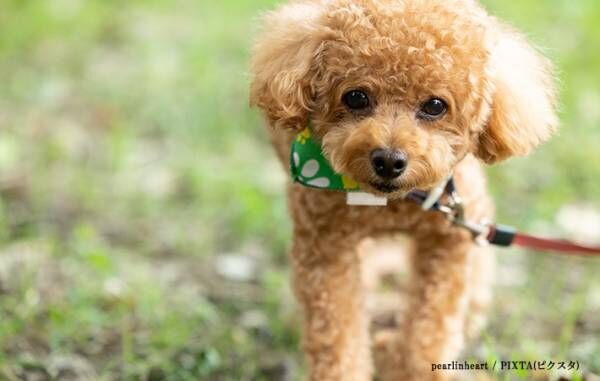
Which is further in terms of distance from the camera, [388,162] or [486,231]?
[486,231]

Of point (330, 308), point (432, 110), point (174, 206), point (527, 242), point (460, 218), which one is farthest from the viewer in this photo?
point (174, 206)

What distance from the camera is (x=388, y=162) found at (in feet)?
→ 8.92

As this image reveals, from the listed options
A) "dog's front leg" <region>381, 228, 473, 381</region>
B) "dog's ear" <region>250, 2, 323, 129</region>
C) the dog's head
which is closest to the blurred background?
"dog's front leg" <region>381, 228, 473, 381</region>

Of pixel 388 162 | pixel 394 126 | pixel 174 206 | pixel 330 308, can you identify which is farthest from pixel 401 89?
pixel 174 206

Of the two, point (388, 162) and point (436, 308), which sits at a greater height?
point (388, 162)

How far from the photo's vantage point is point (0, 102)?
18.7 feet

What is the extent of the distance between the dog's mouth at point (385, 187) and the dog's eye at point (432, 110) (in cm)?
23

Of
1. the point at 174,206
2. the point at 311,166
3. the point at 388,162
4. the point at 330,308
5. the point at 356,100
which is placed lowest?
the point at 174,206

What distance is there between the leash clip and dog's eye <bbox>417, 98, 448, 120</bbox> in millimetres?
396

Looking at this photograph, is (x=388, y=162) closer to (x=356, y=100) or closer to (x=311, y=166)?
(x=356, y=100)

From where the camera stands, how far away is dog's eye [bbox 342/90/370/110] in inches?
112

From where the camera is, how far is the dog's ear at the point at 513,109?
2902 millimetres

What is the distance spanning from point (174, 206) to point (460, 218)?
203cm

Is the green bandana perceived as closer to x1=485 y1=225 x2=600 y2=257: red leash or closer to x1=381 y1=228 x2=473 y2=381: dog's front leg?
x1=381 y1=228 x2=473 y2=381: dog's front leg
